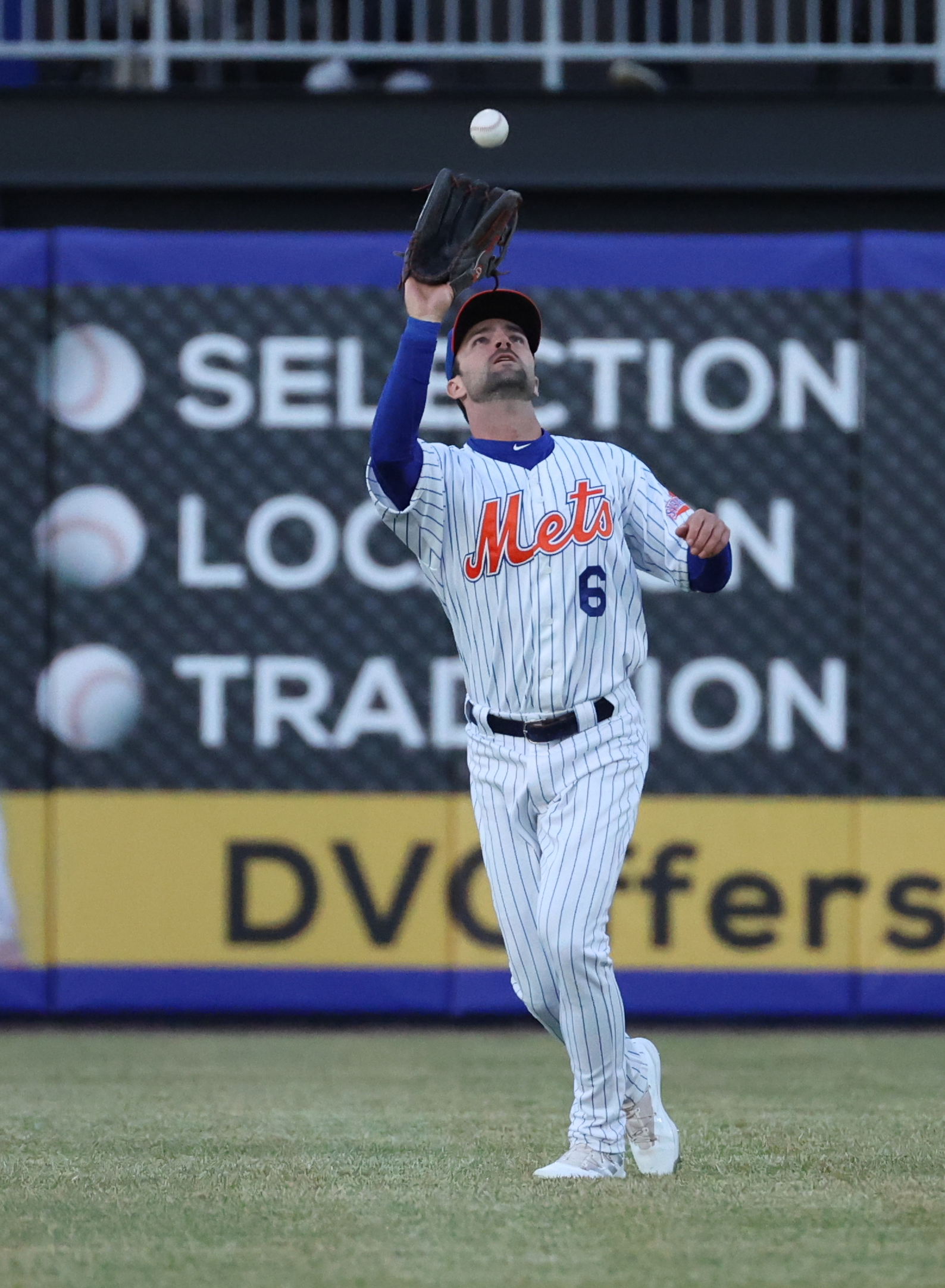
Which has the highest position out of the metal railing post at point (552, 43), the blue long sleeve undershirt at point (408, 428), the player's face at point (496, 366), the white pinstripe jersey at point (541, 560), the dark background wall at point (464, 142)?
the metal railing post at point (552, 43)

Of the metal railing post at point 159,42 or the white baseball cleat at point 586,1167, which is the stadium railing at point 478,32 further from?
the white baseball cleat at point 586,1167

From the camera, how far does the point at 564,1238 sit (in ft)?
11.7

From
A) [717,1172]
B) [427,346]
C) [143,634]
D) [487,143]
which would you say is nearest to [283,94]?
[143,634]

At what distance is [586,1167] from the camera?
4105 millimetres

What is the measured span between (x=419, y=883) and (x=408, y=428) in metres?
3.21

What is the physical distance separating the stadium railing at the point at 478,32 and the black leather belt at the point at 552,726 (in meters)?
5.17

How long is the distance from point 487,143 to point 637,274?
2.68 metres

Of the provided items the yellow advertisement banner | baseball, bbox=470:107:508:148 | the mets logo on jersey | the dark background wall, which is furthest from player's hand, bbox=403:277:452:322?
the dark background wall

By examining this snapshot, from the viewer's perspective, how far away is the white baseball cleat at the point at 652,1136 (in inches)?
165

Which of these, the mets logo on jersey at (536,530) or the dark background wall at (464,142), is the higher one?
the dark background wall at (464,142)

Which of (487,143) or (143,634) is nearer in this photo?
(487,143)

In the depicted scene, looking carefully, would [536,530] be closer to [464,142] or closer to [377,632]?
[377,632]

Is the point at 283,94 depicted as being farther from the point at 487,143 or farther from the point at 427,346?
the point at 427,346

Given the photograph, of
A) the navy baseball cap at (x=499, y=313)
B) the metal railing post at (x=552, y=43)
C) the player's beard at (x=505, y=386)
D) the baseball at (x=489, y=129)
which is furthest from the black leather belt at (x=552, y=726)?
the metal railing post at (x=552, y=43)
